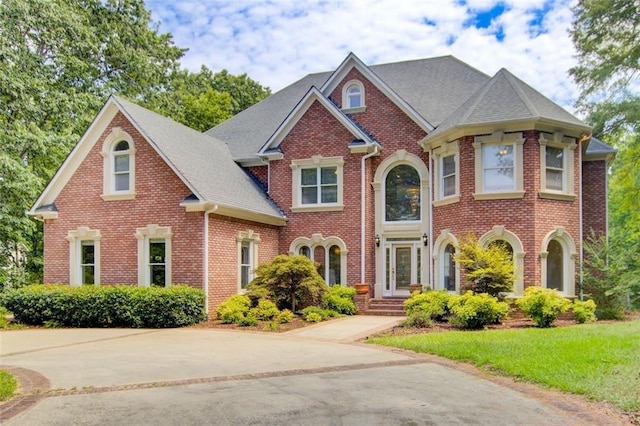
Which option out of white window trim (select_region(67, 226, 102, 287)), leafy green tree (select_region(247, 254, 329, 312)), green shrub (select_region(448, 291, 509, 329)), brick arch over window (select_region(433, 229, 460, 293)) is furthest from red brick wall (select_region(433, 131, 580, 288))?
white window trim (select_region(67, 226, 102, 287))

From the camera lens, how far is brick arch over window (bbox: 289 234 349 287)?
64.0 ft

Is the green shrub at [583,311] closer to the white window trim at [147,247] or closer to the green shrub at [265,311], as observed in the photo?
the green shrub at [265,311]

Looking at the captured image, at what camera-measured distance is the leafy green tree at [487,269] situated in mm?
14719

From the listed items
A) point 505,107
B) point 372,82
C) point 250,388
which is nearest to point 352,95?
point 372,82

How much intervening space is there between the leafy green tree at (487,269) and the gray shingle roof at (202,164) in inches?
273

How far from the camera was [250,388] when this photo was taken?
7.42 m

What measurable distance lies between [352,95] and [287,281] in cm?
789

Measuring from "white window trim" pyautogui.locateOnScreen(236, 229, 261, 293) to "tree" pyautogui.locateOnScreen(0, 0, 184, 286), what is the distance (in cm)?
914

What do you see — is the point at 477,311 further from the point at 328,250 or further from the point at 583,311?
the point at 328,250

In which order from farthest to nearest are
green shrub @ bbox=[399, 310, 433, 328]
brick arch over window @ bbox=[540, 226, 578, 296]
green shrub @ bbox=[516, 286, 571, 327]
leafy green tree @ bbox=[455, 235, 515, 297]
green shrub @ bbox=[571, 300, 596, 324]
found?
brick arch over window @ bbox=[540, 226, 578, 296]
leafy green tree @ bbox=[455, 235, 515, 297]
green shrub @ bbox=[571, 300, 596, 324]
green shrub @ bbox=[399, 310, 433, 328]
green shrub @ bbox=[516, 286, 571, 327]

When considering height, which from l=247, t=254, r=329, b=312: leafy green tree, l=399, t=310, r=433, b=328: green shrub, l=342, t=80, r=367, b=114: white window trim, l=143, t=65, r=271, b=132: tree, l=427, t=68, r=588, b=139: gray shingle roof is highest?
l=143, t=65, r=271, b=132: tree

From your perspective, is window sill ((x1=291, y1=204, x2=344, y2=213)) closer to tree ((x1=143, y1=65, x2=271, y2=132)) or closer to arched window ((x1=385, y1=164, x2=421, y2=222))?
arched window ((x1=385, y1=164, x2=421, y2=222))

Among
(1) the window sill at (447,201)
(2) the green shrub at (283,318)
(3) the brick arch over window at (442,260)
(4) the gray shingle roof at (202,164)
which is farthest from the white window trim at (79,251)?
(1) the window sill at (447,201)

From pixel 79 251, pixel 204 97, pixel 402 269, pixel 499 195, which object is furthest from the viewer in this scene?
pixel 204 97
